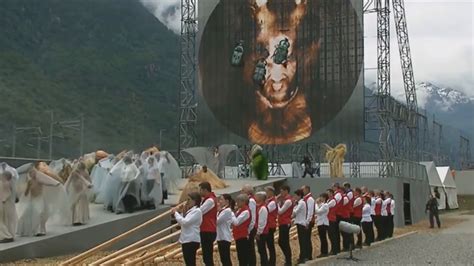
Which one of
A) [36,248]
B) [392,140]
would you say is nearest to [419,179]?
[392,140]

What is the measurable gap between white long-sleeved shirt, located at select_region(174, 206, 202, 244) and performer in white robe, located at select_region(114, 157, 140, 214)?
7.46 m

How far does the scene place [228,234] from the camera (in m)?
10.3

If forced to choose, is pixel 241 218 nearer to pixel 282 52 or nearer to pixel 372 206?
pixel 372 206

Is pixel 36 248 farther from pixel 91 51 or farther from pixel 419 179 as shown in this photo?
pixel 91 51

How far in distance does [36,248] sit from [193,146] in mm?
18129

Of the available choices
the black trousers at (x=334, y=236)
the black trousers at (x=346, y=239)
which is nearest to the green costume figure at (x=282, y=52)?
the black trousers at (x=346, y=239)

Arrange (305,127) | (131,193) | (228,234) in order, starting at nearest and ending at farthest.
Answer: (228,234) → (131,193) → (305,127)

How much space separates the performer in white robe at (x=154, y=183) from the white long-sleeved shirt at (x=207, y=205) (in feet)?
25.5

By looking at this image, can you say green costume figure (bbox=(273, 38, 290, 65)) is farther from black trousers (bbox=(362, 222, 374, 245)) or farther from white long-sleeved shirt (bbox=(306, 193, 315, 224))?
white long-sleeved shirt (bbox=(306, 193, 315, 224))

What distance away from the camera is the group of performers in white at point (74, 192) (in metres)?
13.7

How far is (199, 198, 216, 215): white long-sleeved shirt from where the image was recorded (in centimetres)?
965

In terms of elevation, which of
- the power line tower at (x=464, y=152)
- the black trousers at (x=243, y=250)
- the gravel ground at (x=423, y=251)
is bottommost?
the gravel ground at (x=423, y=251)

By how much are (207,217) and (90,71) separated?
50398mm

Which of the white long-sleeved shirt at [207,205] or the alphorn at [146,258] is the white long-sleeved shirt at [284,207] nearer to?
the alphorn at [146,258]
